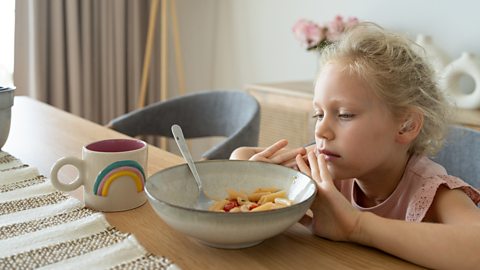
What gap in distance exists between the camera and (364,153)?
87 cm

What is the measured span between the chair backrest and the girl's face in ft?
0.88

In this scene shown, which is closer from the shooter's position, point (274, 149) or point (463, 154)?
point (274, 149)

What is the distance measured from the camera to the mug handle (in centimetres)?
75

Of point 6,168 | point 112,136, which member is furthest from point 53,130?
point 6,168

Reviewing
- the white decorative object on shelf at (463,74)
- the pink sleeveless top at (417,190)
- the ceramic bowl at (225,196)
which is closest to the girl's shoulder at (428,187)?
the pink sleeveless top at (417,190)

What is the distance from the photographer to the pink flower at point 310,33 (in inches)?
94.2

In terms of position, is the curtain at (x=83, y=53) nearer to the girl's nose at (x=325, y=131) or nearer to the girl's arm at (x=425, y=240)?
the girl's nose at (x=325, y=131)

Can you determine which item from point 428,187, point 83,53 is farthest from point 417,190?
point 83,53

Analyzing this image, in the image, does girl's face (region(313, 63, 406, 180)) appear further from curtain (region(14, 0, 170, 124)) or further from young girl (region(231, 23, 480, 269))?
curtain (region(14, 0, 170, 124))

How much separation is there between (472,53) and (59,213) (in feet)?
6.59

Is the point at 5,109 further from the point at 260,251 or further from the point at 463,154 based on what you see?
the point at 463,154

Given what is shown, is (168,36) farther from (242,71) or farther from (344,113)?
(344,113)

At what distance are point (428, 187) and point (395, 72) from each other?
216mm

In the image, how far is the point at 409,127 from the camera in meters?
0.92
